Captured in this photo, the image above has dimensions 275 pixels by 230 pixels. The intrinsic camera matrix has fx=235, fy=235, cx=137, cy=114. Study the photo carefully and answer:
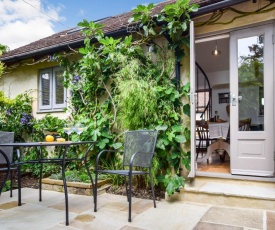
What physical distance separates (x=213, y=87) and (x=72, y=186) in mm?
6594

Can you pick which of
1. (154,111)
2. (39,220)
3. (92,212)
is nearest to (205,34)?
(154,111)

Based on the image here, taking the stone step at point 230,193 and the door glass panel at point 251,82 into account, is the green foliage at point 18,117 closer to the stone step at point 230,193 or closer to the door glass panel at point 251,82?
the stone step at point 230,193

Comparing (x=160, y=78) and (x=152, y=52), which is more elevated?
(x=152, y=52)

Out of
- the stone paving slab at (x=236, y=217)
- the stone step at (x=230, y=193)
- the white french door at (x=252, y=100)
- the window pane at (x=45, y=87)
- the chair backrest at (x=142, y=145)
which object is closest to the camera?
the stone paving slab at (x=236, y=217)

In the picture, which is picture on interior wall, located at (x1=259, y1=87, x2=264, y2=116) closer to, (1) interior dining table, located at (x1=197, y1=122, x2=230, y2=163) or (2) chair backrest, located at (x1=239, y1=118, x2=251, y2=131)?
(2) chair backrest, located at (x1=239, y1=118, x2=251, y2=131)

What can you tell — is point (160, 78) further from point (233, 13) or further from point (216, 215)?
point (216, 215)

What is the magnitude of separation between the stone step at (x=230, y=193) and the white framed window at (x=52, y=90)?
3468 millimetres

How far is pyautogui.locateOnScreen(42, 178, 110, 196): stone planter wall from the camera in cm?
356

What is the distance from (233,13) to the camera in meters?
3.44

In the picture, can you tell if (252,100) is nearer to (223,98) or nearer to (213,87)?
(213,87)

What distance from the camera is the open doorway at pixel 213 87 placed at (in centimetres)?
503

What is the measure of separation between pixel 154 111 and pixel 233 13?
1.84m

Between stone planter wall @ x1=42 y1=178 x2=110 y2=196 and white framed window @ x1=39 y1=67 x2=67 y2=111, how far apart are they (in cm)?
199

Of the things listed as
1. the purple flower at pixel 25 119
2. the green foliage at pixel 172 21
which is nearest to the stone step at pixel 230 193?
the green foliage at pixel 172 21
